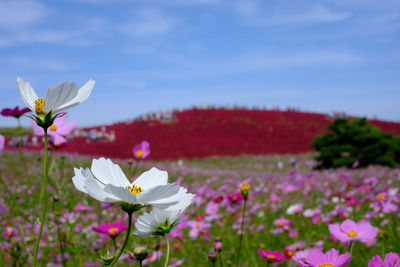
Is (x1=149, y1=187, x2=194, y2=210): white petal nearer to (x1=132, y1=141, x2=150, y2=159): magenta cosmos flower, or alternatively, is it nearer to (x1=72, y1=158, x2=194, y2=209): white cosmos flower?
(x1=72, y1=158, x2=194, y2=209): white cosmos flower

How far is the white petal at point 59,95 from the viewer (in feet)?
1.78

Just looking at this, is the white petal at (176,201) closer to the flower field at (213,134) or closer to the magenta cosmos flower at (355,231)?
the magenta cosmos flower at (355,231)

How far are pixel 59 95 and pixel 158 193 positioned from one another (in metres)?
0.23

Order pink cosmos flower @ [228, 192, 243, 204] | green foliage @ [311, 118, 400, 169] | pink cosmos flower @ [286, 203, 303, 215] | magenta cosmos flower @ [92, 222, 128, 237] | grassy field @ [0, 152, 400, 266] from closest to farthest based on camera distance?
magenta cosmos flower @ [92, 222, 128, 237], grassy field @ [0, 152, 400, 266], pink cosmos flower @ [228, 192, 243, 204], pink cosmos flower @ [286, 203, 303, 215], green foliage @ [311, 118, 400, 169]

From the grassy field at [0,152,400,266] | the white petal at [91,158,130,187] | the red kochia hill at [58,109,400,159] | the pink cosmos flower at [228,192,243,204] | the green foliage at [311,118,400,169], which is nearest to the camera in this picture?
the white petal at [91,158,130,187]

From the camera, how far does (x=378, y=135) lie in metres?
9.95

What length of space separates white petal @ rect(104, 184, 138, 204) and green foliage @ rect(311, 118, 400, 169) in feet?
33.7

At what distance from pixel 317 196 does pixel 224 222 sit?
196 cm

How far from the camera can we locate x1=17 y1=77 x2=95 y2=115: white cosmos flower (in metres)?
0.55

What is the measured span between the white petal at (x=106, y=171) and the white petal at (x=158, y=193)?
0.42 feet

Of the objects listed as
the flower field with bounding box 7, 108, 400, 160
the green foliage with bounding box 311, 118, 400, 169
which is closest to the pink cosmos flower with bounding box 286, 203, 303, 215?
the green foliage with bounding box 311, 118, 400, 169

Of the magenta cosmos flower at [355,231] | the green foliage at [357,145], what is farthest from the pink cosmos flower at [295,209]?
the green foliage at [357,145]

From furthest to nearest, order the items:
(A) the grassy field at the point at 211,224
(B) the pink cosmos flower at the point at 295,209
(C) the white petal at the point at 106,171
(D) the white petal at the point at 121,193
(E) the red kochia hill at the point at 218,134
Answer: (E) the red kochia hill at the point at 218,134 < (B) the pink cosmos flower at the point at 295,209 < (A) the grassy field at the point at 211,224 < (C) the white petal at the point at 106,171 < (D) the white petal at the point at 121,193

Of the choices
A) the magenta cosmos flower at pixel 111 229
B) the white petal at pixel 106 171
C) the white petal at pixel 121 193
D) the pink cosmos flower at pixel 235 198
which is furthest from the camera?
the pink cosmos flower at pixel 235 198
